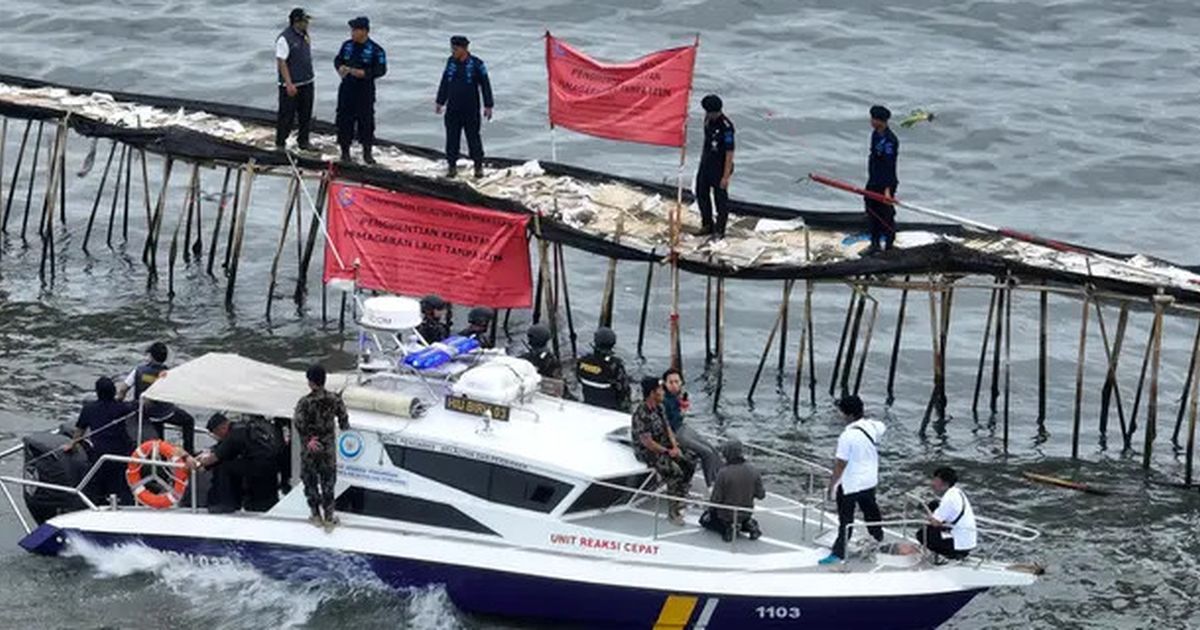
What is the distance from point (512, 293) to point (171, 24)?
2419 cm

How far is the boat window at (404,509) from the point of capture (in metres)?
23.1

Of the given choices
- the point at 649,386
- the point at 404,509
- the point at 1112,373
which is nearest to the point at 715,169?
the point at 1112,373

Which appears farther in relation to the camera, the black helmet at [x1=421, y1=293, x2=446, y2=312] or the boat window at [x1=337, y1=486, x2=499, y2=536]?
the black helmet at [x1=421, y1=293, x2=446, y2=312]

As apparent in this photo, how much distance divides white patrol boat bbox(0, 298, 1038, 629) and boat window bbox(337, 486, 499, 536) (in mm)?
21

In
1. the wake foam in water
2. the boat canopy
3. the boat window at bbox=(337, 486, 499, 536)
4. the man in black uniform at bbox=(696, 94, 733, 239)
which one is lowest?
the wake foam in water

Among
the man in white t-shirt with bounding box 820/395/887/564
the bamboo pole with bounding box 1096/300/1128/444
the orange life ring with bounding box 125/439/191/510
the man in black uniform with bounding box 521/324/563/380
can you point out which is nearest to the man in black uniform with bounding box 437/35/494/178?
the man in black uniform with bounding box 521/324/563/380

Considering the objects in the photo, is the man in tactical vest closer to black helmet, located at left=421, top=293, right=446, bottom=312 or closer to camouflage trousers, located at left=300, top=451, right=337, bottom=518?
camouflage trousers, located at left=300, top=451, right=337, bottom=518

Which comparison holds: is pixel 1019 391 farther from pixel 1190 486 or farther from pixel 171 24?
pixel 171 24

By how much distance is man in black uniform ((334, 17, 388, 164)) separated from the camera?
104 feet

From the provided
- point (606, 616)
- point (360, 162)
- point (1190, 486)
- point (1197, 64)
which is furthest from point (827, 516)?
point (1197, 64)

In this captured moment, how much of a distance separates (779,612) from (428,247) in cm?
1007

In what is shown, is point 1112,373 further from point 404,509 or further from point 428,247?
point 404,509

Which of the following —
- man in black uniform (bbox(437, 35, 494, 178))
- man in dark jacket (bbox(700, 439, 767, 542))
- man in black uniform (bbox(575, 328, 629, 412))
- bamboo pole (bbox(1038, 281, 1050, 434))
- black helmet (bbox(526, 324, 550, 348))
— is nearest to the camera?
man in dark jacket (bbox(700, 439, 767, 542))

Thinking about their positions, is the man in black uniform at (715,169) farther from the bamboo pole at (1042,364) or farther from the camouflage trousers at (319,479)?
the camouflage trousers at (319,479)
